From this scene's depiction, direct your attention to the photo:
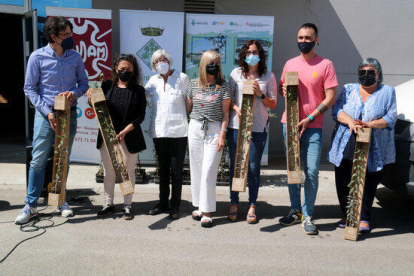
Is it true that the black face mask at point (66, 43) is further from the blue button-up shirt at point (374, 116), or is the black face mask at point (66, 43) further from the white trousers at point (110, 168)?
the blue button-up shirt at point (374, 116)

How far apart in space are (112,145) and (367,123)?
2.71 metres

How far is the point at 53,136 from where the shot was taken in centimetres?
404

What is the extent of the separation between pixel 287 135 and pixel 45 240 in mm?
2664

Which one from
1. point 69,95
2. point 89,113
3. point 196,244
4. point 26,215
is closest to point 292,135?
point 196,244

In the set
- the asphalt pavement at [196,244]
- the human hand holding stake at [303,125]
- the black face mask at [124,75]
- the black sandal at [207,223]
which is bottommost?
the asphalt pavement at [196,244]

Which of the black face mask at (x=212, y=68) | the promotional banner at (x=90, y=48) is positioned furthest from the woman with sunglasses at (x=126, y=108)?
the promotional banner at (x=90, y=48)

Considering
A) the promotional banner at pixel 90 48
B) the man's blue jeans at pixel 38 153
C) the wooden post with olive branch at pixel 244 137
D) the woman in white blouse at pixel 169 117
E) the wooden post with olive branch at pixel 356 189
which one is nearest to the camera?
the wooden post with olive branch at pixel 356 189

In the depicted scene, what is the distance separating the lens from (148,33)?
20.6 feet

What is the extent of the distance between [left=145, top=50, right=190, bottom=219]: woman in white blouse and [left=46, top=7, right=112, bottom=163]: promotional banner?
251 centimetres

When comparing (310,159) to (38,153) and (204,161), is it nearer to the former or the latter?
(204,161)

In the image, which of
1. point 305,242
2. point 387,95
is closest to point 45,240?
point 305,242

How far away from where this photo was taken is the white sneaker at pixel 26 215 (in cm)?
383

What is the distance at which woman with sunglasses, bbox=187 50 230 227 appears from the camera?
3.90 metres

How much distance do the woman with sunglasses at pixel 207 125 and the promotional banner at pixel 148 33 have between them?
2386mm
